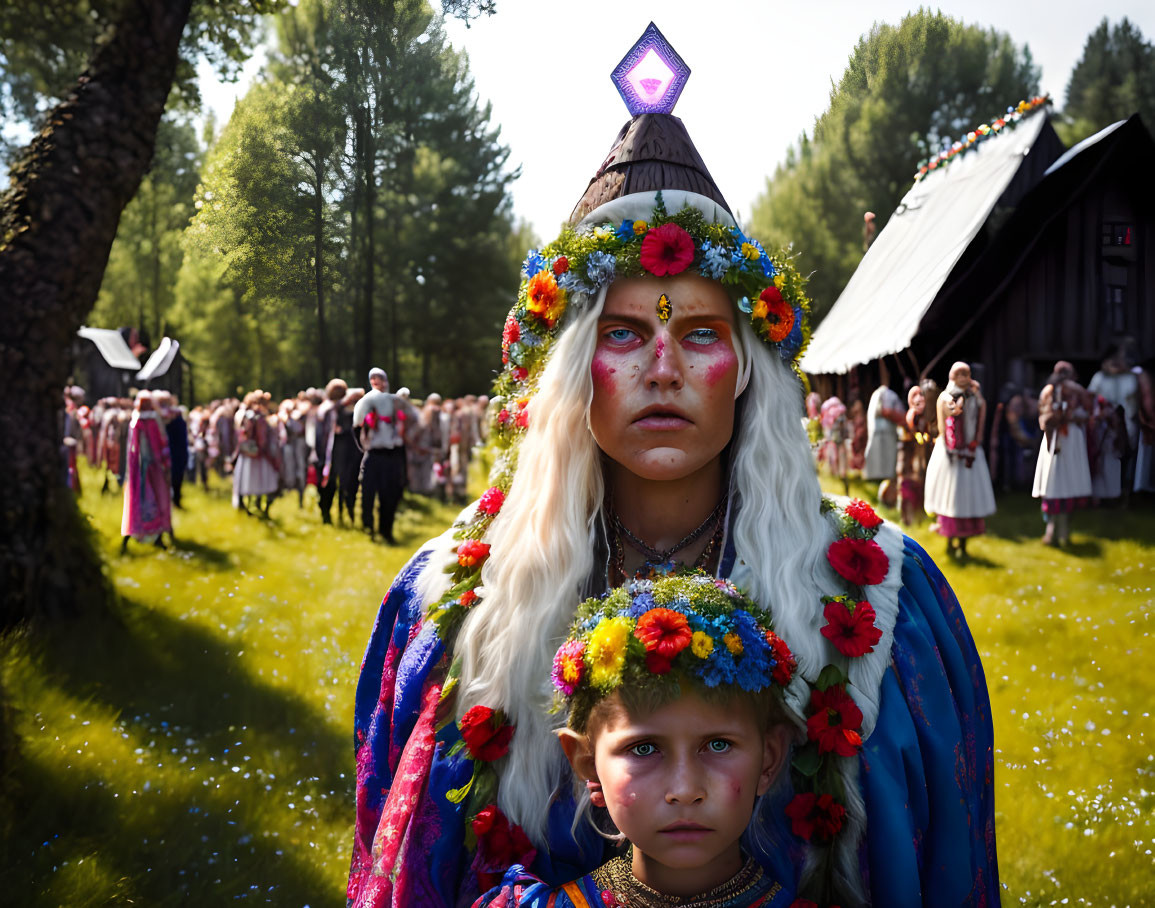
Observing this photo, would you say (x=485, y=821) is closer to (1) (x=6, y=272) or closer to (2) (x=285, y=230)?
(2) (x=285, y=230)

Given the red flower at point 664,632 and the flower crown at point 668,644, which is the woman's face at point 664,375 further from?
the red flower at point 664,632

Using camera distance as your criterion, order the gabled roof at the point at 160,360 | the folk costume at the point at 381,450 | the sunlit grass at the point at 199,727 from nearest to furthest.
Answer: the sunlit grass at the point at 199,727 < the folk costume at the point at 381,450 < the gabled roof at the point at 160,360

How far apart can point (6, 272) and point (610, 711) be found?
3477 millimetres

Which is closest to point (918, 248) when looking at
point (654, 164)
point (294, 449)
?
point (654, 164)

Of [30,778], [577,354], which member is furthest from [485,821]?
[30,778]

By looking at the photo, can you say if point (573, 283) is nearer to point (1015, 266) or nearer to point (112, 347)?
point (1015, 266)

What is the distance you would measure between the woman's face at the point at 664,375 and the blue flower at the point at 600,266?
1.5 inches

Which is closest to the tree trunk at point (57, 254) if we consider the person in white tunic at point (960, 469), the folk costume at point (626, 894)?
the folk costume at point (626, 894)

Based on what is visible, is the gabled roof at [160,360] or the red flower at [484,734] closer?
the red flower at [484,734]

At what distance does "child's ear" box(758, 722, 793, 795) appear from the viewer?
157 cm

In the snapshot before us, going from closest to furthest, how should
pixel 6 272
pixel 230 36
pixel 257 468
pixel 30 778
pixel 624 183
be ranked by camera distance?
pixel 624 183 → pixel 30 778 → pixel 230 36 → pixel 6 272 → pixel 257 468

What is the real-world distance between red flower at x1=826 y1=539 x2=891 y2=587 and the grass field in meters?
1.12

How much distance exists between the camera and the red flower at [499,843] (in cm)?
182

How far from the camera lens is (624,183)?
2.13m
